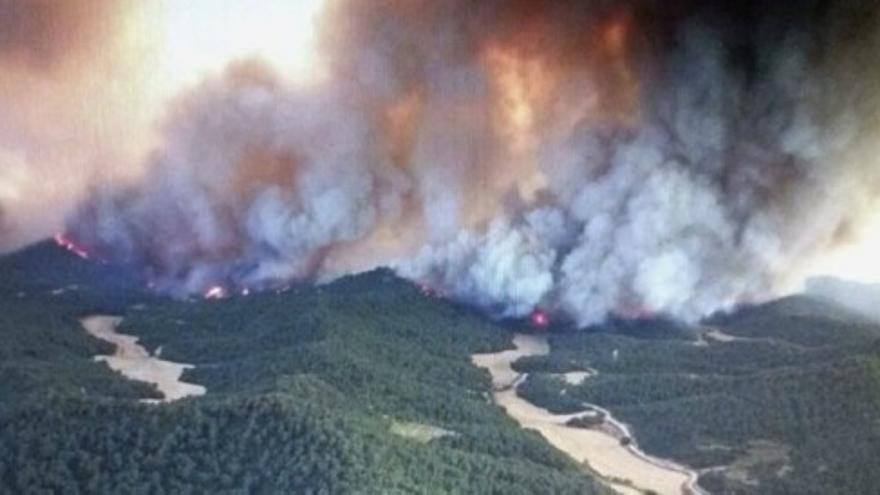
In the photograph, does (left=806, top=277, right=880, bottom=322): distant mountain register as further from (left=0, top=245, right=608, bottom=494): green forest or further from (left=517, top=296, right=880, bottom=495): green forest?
(left=0, top=245, right=608, bottom=494): green forest

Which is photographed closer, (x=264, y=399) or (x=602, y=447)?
(x=264, y=399)

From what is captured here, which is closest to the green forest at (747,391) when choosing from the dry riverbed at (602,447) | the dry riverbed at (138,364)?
the dry riverbed at (602,447)

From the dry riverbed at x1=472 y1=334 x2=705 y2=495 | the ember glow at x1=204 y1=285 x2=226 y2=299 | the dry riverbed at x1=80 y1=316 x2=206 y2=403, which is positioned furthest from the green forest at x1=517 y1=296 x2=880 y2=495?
the ember glow at x1=204 y1=285 x2=226 y2=299

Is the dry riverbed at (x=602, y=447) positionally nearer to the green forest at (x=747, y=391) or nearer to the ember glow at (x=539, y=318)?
the green forest at (x=747, y=391)

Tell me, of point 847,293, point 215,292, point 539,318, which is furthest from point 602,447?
point 215,292

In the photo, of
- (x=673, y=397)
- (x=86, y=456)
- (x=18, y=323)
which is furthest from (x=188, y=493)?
(x=18, y=323)

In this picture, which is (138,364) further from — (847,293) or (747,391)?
(847,293)
